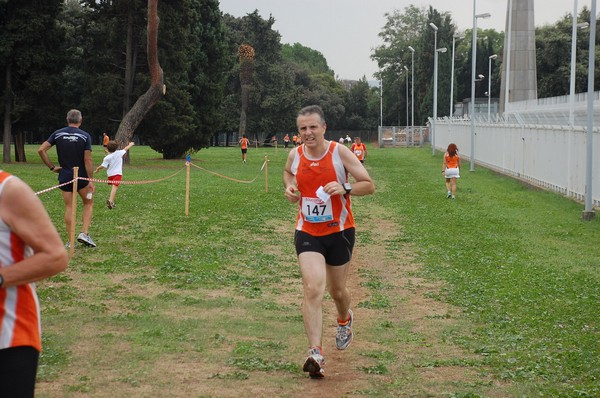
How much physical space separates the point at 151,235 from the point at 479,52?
408 feet

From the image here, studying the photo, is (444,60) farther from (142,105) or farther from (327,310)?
(327,310)

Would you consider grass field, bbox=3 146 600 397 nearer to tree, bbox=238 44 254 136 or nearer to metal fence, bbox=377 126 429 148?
tree, bbox=238 44 254 136

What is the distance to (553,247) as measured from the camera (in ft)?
54.2

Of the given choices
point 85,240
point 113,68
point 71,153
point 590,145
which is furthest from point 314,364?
point 113,68

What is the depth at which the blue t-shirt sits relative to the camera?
47.7 feet

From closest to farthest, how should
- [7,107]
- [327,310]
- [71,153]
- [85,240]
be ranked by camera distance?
[327,310] → [71,153] → [85,240] → [7,107]

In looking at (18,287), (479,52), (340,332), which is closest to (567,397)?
(340,332)

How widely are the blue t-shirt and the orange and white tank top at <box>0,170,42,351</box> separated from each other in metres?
10.6

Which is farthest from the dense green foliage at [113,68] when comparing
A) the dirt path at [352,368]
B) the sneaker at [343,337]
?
the sneaker at [343,337]

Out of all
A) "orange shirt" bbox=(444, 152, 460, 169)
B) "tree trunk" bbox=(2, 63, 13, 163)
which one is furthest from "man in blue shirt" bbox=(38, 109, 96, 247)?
"tree trunk" bbox=(2, 63, 13, 163)

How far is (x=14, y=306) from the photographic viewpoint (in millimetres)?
4090

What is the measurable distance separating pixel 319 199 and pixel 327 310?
3.23 metres

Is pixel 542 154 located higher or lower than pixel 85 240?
higher

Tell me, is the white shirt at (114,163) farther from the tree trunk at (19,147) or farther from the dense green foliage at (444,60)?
the dense green foliage at (444,60)
